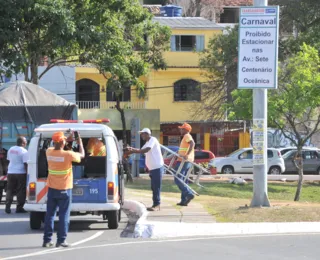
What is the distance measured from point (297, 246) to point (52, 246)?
376 cm

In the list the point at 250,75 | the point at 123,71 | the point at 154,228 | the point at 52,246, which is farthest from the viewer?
the point at 123,71

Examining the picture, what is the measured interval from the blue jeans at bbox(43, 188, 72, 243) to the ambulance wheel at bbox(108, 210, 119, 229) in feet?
6.75

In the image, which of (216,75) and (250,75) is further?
(216,75)

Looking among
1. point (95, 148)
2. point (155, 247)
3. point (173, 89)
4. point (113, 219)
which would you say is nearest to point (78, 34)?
point (95, 148)

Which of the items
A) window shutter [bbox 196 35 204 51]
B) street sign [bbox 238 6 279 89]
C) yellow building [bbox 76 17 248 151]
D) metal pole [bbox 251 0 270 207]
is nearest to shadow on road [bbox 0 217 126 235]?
metal pole [bbox 251 0 270 207]

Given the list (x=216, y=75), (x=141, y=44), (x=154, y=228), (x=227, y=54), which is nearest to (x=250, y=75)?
(x=154, y=228)

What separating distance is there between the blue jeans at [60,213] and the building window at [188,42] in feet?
119

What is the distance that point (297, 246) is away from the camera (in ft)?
34.9

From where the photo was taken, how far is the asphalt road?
975cm

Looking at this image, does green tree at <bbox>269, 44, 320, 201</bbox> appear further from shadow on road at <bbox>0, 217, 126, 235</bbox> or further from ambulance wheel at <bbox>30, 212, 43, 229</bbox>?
ambulance wheel at <bbox>30, 212, 43, 229</bbox>

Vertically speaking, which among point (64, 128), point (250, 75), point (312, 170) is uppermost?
point (250, 75)

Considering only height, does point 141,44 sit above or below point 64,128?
above

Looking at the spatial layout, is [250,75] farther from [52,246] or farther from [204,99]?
[204,99]

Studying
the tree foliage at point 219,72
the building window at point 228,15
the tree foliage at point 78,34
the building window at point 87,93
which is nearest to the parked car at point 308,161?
the tree foliage at point 219,72
